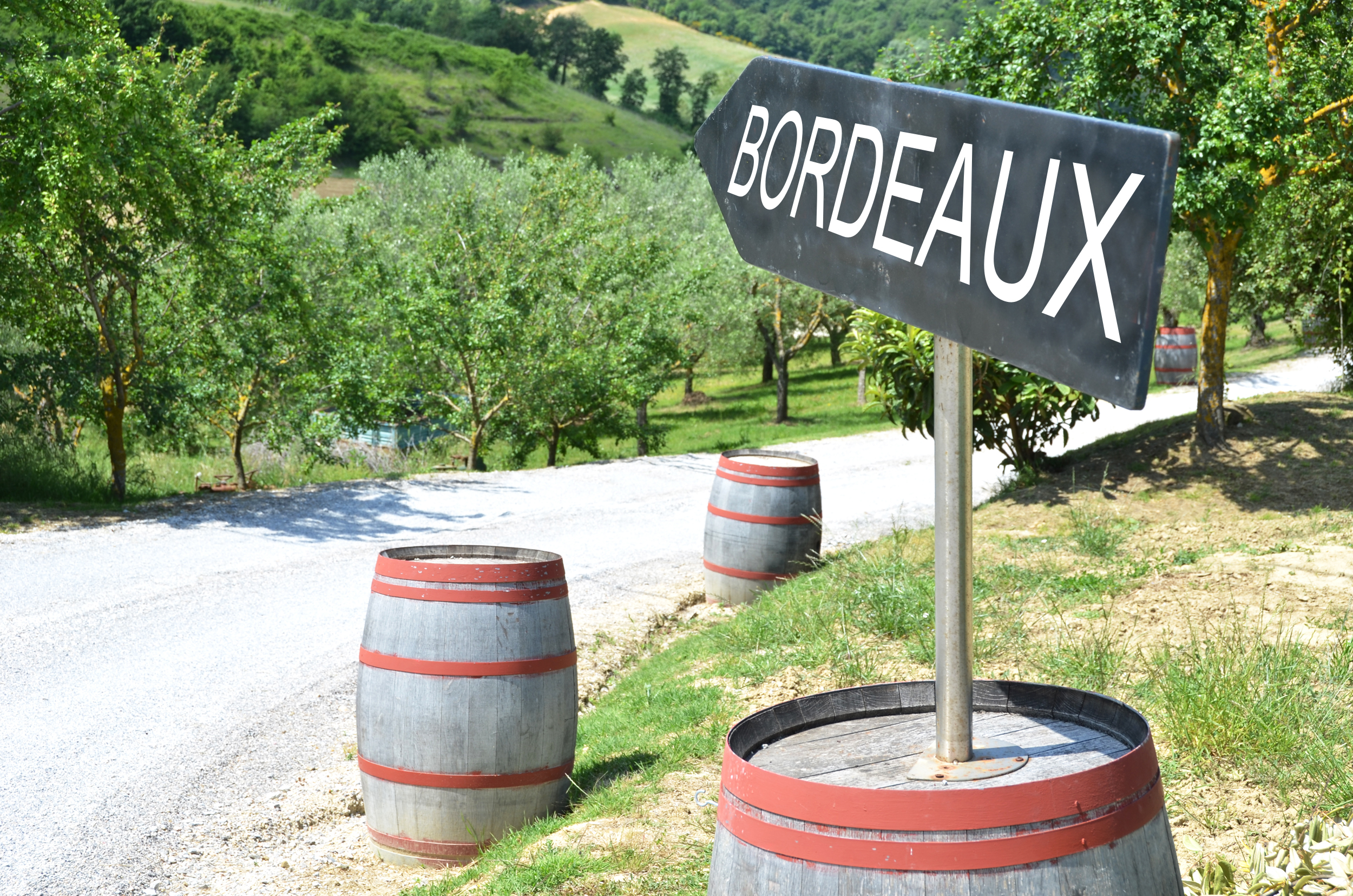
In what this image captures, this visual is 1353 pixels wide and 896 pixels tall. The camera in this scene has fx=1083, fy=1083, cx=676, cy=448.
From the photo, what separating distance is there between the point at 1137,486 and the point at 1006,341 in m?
8.95

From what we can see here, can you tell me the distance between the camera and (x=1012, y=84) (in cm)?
958

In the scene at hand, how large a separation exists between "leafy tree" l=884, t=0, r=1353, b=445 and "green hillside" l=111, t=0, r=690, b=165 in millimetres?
68231

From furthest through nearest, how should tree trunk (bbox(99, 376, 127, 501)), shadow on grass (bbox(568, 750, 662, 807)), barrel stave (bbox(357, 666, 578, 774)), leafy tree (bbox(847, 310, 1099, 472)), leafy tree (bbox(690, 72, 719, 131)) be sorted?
leafy tree (bbox(690, 72, 719, 131)) < tree trunk (bbox(99, 376, 127, 501)) < leafy tree (bbox(847, 310, 1099, 472)) < shadow on grass (bbox(568, 750, 662, 807)) < barrel stave (bbox(357, 666, 578, 774))

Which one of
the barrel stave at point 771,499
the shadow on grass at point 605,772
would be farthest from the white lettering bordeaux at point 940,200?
the barrel stave at point 771,499

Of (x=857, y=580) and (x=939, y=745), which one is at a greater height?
(x=939, y=745)

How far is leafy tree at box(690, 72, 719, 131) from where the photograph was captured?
124275mm

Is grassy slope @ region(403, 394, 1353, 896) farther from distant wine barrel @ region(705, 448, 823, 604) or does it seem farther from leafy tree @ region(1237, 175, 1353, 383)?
leafy tree @ region(1237, 175, 1353, 383)

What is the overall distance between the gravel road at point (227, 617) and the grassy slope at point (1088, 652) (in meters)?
1.61

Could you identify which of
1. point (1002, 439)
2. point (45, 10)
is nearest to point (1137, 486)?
point (1002, 439)

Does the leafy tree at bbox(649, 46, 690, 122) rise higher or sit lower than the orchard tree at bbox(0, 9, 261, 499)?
higher

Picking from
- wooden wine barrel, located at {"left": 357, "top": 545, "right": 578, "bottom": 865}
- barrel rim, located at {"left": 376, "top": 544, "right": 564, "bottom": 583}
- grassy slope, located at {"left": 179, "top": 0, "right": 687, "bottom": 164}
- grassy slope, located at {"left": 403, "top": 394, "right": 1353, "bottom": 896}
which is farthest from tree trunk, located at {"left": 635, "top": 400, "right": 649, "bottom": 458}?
grassy slope, located at {"left": 179, "top": 0, "right": 687, "bottom": 164}

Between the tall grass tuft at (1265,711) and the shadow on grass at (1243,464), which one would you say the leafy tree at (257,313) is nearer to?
the shadow on grass at (1243,464)

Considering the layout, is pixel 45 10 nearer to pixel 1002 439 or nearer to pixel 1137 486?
pixel 1002 439

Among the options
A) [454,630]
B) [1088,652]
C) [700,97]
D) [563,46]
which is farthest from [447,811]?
[563,46]
